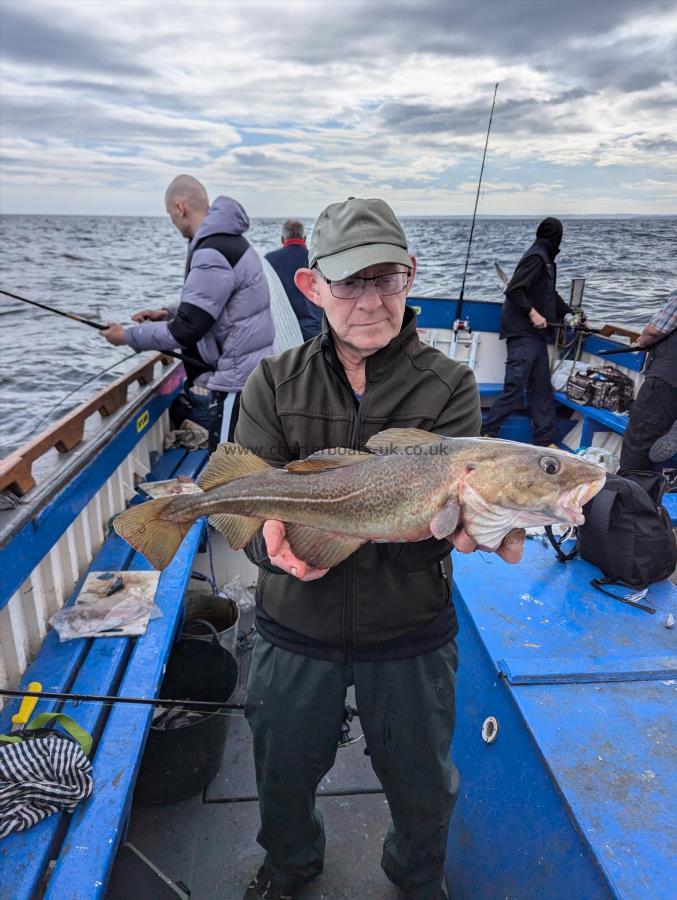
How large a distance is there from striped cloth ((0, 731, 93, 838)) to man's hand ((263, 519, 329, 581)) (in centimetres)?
142

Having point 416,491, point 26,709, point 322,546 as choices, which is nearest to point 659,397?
point 416,491

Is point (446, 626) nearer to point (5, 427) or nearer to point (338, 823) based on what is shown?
point (338, 823)

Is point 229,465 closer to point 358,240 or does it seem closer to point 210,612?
point 358,240

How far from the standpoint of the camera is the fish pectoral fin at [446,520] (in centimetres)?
199

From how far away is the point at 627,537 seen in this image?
3258 millimetres

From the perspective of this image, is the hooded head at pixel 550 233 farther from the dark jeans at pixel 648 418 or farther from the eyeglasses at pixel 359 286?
the eyeglasses at pixel 359 286

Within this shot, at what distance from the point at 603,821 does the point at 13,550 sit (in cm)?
306

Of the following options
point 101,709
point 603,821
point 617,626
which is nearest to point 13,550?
point 101,709

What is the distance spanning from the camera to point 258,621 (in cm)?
239

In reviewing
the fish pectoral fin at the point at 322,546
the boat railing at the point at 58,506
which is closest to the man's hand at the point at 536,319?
the boat railing at the point at 58,506

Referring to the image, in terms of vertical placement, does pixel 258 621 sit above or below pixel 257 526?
below

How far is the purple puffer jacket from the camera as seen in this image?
4953 mm

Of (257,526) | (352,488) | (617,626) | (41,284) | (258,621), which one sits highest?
(352,488)

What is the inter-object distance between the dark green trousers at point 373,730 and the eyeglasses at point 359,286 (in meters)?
1.41
